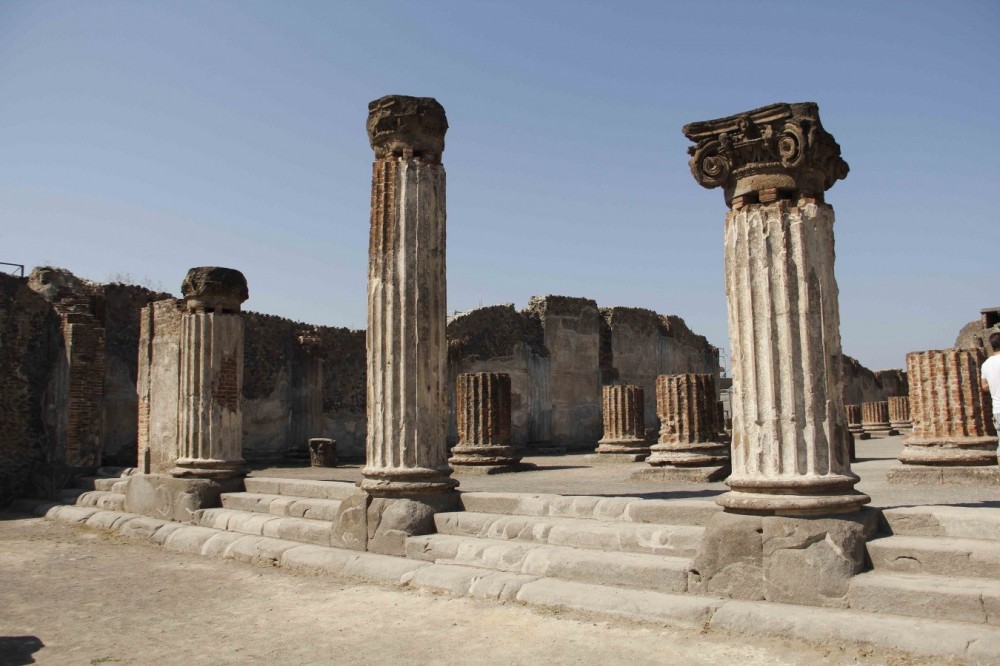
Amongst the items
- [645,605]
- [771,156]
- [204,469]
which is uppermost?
[771,156]

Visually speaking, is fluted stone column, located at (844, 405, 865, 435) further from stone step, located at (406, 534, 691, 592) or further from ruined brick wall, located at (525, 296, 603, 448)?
stone step, located at (406, 534, 691, 592)

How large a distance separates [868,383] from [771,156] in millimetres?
35223

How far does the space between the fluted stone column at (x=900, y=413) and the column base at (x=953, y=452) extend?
16.0 m

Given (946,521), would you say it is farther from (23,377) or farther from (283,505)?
(23,377)

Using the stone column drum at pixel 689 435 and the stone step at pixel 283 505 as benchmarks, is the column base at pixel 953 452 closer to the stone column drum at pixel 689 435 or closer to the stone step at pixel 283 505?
the stone column drum at pixel 689 435

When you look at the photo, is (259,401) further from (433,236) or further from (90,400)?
(433,236)

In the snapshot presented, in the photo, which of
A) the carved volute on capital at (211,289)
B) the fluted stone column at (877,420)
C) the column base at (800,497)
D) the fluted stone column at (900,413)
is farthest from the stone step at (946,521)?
the fluted stone column at (900,413)

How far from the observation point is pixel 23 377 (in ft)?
46.8

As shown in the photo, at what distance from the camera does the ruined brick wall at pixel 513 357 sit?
20.5 metres

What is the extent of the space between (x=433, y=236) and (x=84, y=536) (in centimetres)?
612

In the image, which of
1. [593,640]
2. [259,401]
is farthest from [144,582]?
[259,401]

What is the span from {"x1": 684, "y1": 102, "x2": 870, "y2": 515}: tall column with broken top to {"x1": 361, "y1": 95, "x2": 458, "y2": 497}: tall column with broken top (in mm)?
2917

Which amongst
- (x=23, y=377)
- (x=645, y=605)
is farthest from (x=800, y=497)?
(x=23, y=377)

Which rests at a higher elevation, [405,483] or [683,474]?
[405,483]
